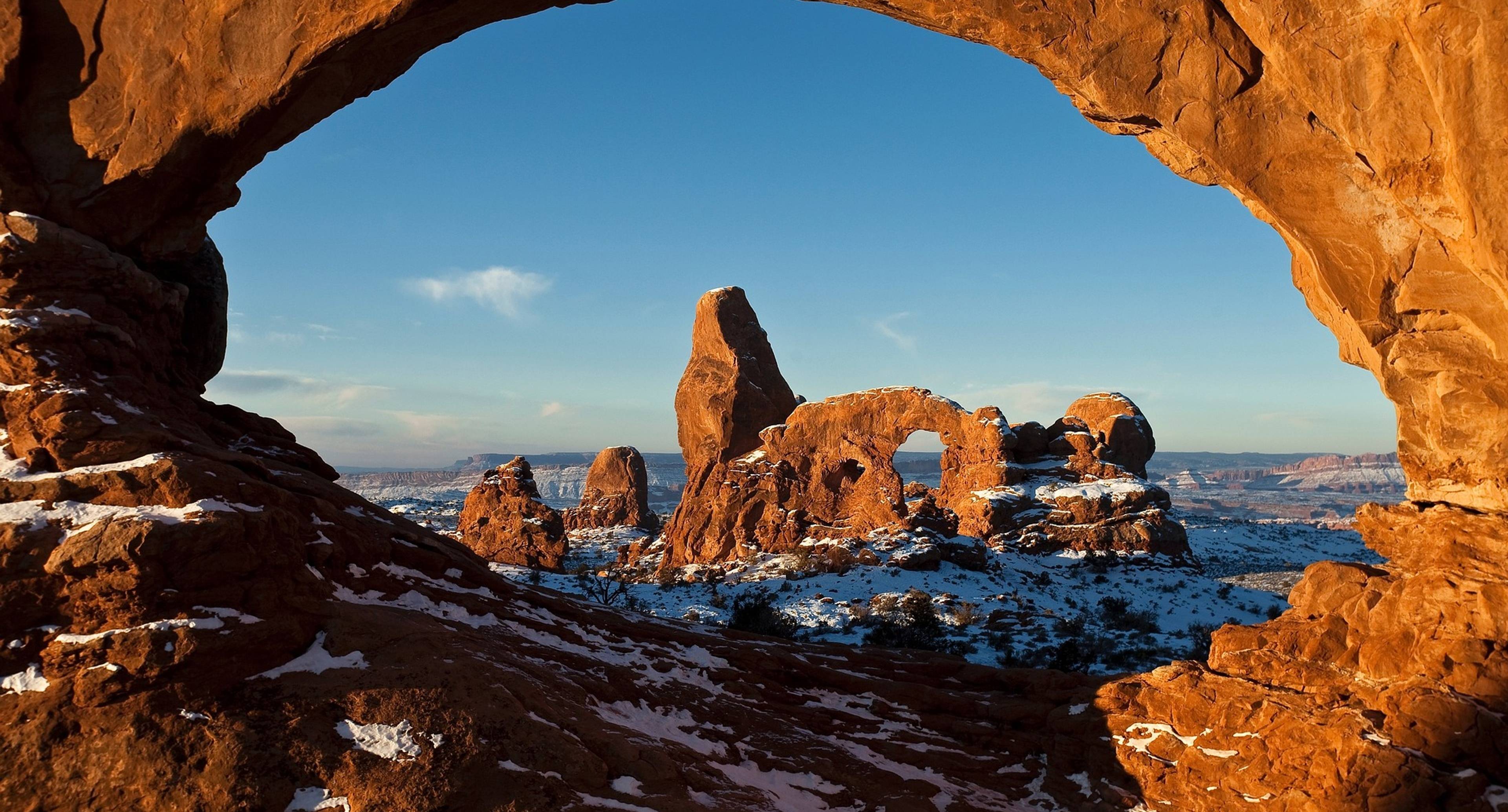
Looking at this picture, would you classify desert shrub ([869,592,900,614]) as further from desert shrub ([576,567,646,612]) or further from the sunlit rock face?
the sunlit rock face

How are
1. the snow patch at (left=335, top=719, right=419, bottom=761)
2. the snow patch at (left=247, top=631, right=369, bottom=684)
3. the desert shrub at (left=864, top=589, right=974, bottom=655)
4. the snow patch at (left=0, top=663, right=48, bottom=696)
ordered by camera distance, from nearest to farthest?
the snow patch at (left=0, top=663, right=48, bottom=696) → the snow patch at (left=335, top=719, right=419, bottom=761) → the snow patch at (left=247, top=631, right=369, bottom=684) → the desert shrub at (left=864, top=589, right=974, bottom=655)

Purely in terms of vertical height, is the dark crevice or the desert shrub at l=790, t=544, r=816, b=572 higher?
the dark crevice

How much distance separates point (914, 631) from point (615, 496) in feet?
157

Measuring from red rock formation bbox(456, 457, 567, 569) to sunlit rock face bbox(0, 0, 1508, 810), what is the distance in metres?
27.3

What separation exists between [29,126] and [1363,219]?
13.5 meters

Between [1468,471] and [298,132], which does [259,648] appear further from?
[1468,471]

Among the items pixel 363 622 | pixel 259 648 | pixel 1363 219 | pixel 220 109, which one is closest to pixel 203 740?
pixel 259 648

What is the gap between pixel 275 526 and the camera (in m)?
6.80

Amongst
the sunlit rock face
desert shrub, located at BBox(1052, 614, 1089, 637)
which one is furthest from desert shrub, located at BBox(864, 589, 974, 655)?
the sunlit rock face

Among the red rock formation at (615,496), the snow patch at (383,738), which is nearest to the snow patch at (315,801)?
the snow patch at (383,738)

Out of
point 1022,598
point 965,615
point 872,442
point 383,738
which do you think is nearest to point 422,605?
point 383,738

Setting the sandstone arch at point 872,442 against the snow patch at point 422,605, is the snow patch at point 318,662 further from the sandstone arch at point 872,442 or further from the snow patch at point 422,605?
the sandstone arch at point 872,442

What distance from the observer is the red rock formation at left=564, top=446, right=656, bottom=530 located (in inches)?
2451

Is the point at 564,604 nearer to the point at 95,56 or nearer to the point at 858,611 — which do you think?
the point at 95,56
